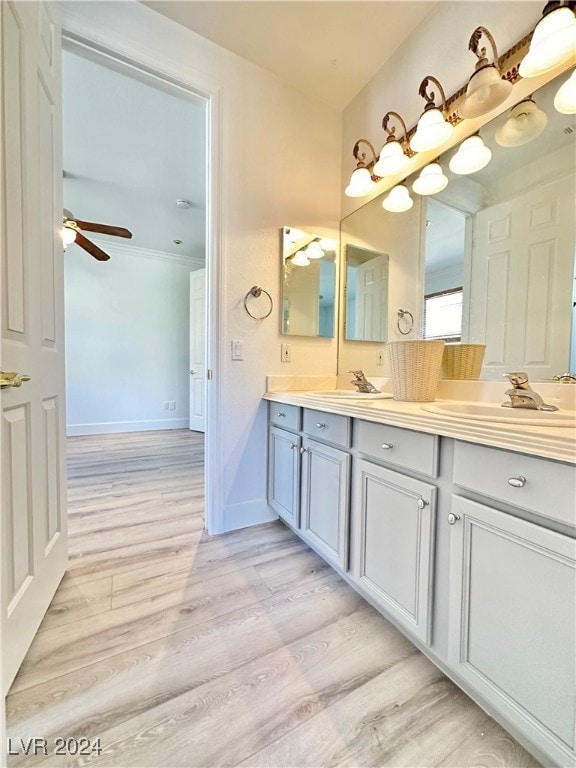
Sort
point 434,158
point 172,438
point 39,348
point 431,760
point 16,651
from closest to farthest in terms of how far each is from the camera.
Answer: point 431,760, point 16,651, point 39,348, point 434,158, point 172,438

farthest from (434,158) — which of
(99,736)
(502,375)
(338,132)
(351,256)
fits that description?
(99,736)

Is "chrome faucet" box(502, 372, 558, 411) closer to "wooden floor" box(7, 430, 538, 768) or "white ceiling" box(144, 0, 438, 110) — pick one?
"wooden floor" box(7, 430, 538, 768)

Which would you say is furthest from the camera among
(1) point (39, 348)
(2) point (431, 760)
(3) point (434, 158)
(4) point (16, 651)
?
(3) point (434, 158)

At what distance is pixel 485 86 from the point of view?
113 centimetres

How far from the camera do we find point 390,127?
1735 millimetres

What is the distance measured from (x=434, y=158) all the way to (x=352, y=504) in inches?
64.7

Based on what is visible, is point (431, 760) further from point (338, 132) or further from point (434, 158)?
point (338, 132)

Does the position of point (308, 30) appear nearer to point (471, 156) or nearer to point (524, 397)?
point (471, 156)

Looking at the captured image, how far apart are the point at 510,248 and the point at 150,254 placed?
463 centimetres

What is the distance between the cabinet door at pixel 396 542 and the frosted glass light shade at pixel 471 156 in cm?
133

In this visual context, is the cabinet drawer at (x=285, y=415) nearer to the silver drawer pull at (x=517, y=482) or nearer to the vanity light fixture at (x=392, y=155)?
the silver drawer pull at (x=517, y=482)

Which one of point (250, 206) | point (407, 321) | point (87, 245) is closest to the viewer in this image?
point (407, 321)

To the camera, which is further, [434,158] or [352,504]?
[434,158]

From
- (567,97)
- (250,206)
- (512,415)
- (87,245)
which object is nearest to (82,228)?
(87,245)
